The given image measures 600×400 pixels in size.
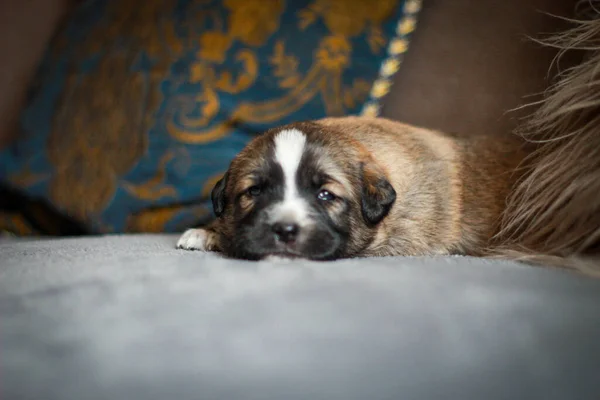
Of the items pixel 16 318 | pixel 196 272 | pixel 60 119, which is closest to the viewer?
pixel 16 318

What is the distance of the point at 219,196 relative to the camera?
4.58ft

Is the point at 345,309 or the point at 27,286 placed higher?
the point at 345,309

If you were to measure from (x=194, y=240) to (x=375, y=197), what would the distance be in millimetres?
477

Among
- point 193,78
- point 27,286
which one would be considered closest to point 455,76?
point 193,78

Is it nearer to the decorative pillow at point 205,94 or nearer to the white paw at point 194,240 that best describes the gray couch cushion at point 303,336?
the white paw at point 194,240

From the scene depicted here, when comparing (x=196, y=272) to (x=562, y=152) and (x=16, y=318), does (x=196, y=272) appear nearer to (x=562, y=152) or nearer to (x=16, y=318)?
(x=16, y=318)

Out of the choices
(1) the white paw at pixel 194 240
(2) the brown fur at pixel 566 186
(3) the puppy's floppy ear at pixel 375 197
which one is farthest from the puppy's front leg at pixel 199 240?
(2) the brown fur at pixel 566 186

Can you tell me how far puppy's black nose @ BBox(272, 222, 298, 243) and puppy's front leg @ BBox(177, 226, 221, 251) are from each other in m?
0.28

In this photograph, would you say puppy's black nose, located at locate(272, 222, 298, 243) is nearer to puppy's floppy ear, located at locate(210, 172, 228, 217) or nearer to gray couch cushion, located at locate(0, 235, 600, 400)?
puppy's floppy ear, located at locate(210, 172, 228, 217)

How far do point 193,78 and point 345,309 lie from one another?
1.18m

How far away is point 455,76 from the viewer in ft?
5.14

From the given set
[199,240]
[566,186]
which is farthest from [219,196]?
[566,186]

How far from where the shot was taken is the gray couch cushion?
20.6 inches

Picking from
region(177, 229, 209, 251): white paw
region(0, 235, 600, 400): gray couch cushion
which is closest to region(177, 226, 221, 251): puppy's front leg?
region(177, 229, 209, 251): white paw
